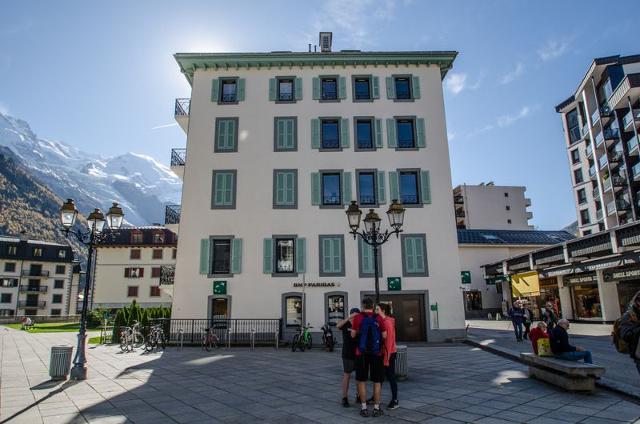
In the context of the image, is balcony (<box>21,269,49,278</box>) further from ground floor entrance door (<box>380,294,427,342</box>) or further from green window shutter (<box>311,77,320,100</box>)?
ground floor entrance door (<box>380,294,427,342</box>)

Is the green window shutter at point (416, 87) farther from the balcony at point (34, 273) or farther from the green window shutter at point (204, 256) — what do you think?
the balcony at point (34, 273)

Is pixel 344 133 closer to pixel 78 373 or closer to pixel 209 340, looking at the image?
pixel 209 340

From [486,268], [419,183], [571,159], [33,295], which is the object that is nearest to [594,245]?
[419,183]

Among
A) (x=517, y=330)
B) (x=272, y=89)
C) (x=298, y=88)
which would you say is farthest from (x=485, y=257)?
(x=272, y=89)

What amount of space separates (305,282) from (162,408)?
1340 centimetres

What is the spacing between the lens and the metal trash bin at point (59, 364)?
10539 millimetres

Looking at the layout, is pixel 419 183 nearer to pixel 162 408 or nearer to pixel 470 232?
pixel 162 408

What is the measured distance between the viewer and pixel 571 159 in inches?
2128

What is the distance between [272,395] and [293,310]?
39.9 ft

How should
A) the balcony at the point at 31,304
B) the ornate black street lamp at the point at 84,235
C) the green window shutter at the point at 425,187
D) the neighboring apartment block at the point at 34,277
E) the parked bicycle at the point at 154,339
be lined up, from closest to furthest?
the ornate black street lamp at the point at 84,235 < the parked bicycle at the point at 154,339 < the green window shutter at the point at 425,187 < the neighboring apartment block at the point at 34,277 < the balcony at the point at 31,304

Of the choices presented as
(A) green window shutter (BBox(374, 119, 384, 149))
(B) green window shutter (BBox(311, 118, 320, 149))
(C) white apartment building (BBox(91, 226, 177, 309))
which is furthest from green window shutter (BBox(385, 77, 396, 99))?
(C) white apartment building (BBox(91, 226, 177, 309))

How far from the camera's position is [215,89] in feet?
78.3

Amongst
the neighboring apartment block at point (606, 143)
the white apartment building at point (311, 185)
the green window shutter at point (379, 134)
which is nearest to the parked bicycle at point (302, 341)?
the white apartment building at point (311, 185)

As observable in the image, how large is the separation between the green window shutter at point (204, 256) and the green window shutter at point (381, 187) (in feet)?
32.1
